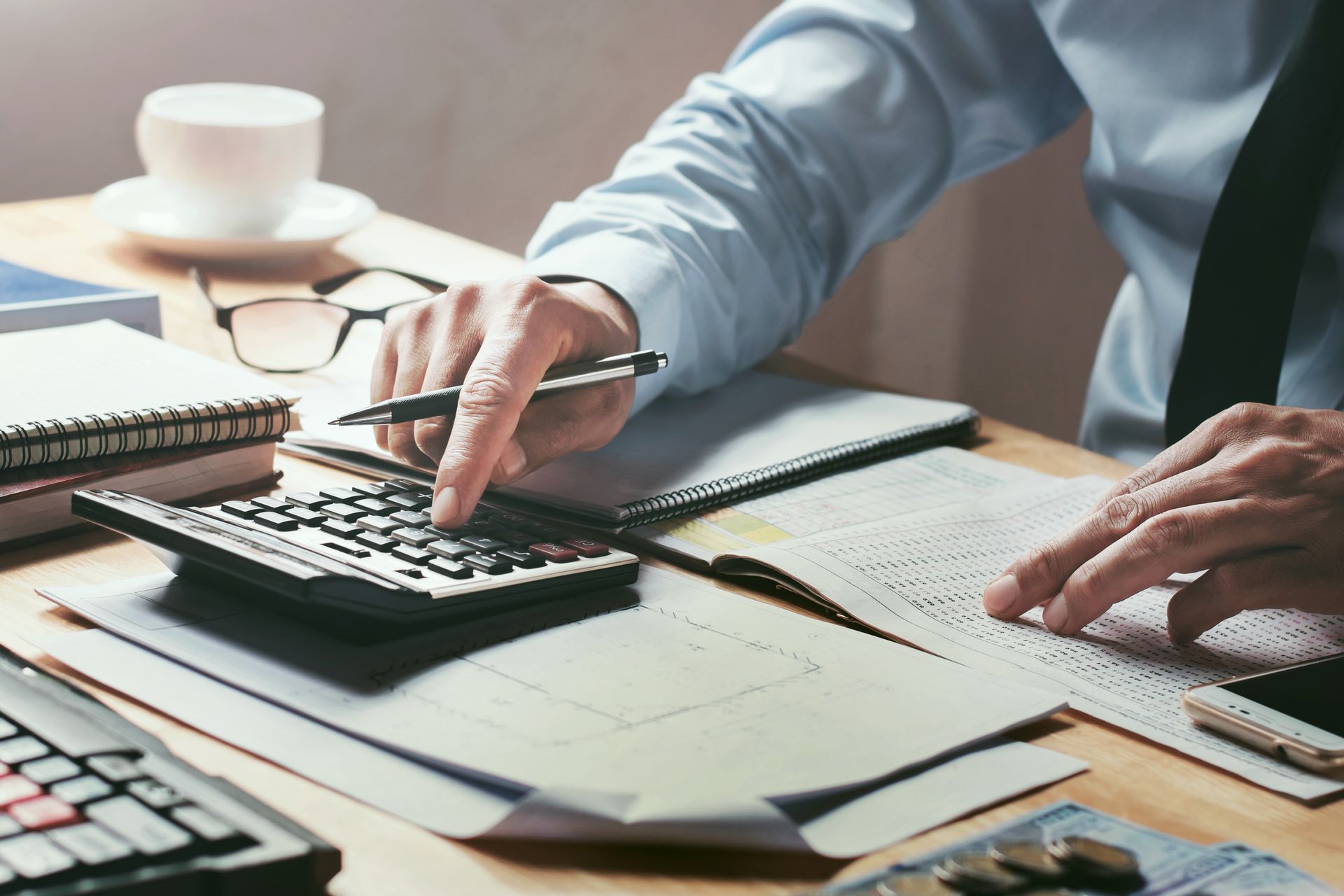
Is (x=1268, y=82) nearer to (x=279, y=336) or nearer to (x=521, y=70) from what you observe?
(x=279, y=336)

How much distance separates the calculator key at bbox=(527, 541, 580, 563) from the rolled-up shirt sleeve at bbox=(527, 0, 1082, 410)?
1.13 ft

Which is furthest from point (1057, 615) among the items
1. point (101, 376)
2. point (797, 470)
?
point (101, 376)

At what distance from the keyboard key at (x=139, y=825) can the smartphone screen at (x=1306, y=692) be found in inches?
16.1

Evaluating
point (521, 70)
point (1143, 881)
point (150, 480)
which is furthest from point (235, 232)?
point (521, 70)

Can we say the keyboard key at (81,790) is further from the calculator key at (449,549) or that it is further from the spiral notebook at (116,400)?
the spiral notebook at (116,400)

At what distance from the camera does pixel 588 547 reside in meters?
0.62

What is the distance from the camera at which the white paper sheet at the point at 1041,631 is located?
21.0 inches

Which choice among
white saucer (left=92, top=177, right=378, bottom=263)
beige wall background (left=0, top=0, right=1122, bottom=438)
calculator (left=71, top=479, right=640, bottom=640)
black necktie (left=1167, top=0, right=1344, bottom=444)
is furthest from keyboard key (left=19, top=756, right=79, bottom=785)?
beige wall background (left=0, top=0, right=1122, bottom=438)

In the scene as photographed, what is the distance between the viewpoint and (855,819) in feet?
1.44

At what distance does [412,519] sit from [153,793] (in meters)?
0.25

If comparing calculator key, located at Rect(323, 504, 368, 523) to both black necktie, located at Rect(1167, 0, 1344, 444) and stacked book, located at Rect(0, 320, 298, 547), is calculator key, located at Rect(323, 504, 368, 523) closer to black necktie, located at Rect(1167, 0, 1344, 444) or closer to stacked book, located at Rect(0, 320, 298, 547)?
stacked book, located at Rect(0, 320, 298, 547)

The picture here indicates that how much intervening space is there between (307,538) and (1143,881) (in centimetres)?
38

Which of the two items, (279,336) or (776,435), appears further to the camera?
(279,336)

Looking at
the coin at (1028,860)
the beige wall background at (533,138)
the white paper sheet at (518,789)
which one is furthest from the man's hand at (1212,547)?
the beige wall background at (533,138)
